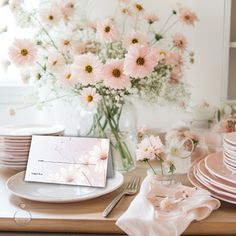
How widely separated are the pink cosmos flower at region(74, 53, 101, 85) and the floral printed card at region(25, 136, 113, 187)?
0.55ft

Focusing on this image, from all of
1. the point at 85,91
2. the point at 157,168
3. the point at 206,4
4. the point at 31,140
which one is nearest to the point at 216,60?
the point at 206,4

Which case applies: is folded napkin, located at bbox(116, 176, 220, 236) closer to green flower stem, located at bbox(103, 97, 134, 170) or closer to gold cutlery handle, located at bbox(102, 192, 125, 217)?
gold cutlery handle, located at bbox(102, 192, 125, 217)

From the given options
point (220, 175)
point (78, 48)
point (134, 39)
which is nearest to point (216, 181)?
point (220, 175)

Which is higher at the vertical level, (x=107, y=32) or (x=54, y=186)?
(x=107, y=32)

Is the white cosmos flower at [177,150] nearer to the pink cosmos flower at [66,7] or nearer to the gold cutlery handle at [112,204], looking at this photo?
the gold cutlery handle at [112,204]

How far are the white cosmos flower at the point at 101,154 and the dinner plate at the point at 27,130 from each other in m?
0.27

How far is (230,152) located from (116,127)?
0.37m

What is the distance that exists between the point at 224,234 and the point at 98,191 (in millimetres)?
324

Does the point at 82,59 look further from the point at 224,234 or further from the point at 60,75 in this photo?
the point at 224,234

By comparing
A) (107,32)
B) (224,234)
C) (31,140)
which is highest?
(107,32)

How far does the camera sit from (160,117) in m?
1.65

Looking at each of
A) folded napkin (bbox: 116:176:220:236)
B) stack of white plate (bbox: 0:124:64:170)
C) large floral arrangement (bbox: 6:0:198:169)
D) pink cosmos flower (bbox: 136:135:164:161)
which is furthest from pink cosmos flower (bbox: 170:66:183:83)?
stack of white plate (bbox: 0:124:64:170)

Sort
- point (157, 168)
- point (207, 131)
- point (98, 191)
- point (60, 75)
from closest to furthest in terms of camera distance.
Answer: point (98, 191), point (60, 75), point (157, 168), point (207, 131)

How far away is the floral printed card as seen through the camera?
1.06m
